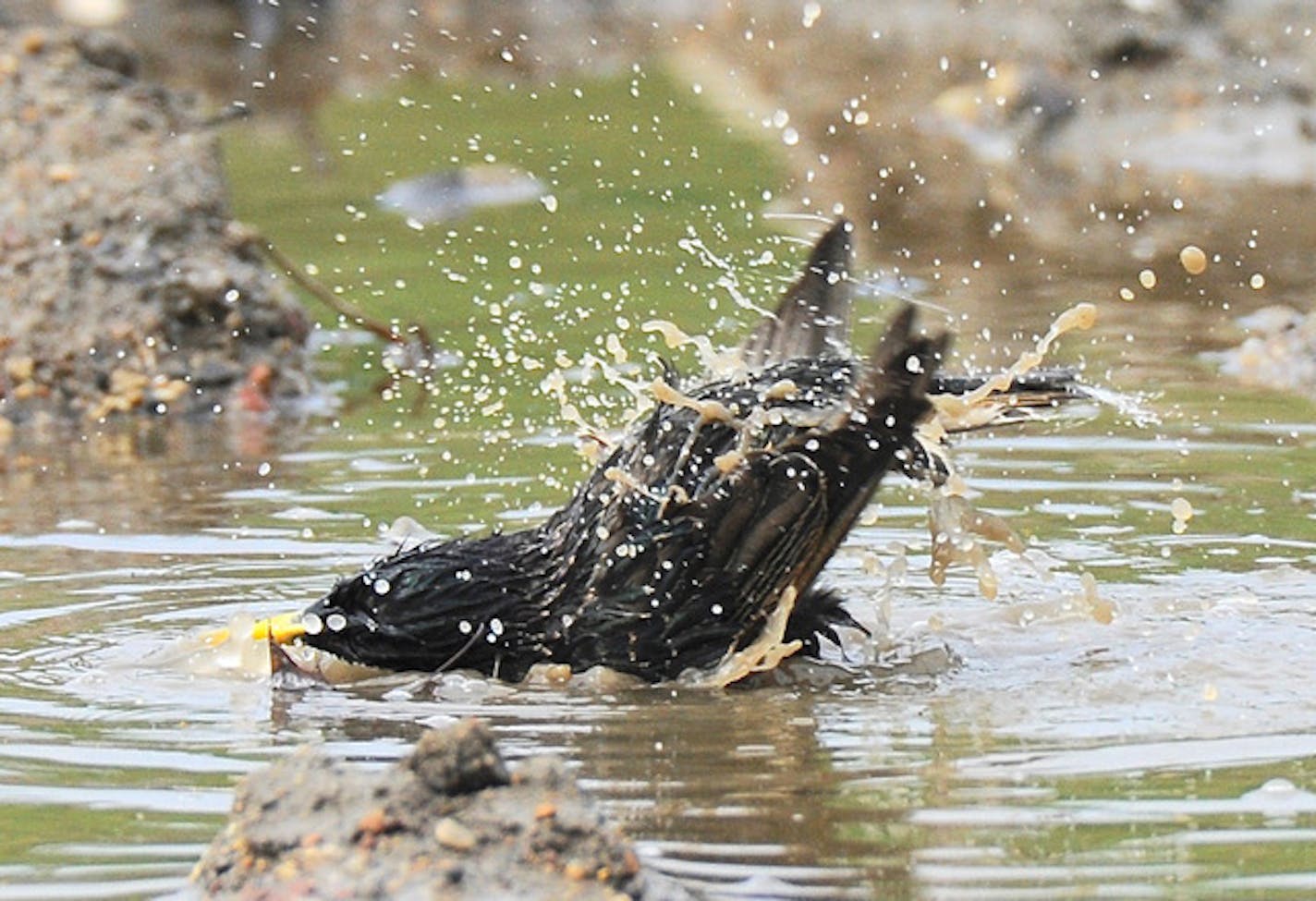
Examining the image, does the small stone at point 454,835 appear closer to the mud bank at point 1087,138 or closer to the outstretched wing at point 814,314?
the outstretched wing at point 814,314

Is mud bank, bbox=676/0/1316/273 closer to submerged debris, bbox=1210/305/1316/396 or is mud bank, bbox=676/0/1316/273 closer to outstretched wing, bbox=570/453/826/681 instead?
submerged debris, bbox=1210/305/1316/396

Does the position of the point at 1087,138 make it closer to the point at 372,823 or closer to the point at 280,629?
the point at 280,629

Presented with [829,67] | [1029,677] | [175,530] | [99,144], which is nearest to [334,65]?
[829,67]

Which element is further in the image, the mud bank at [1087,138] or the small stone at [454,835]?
the mud bank at [1087,138]

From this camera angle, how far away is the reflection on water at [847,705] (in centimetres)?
445

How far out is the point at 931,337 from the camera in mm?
5254

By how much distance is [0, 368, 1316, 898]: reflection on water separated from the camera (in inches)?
175

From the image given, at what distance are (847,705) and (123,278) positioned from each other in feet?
17.2

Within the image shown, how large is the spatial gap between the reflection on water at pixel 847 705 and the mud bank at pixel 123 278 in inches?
59.6

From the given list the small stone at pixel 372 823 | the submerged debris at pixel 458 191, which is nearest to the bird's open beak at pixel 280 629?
the small stone at pixel 372 823

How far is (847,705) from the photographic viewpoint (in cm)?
561

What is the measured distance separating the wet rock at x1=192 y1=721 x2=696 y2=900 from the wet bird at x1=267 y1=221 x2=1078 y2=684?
1559 mm

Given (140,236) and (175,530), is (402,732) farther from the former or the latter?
(140,236)

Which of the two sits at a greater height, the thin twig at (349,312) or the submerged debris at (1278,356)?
the thin twig at (349,312)
